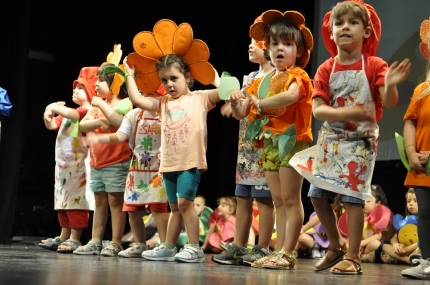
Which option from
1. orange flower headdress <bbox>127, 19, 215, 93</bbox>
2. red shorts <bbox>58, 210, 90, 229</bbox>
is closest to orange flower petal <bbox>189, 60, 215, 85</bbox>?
orange flower headdress <bbox>127, 19, 215, 93</bbox>

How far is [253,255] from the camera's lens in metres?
3.11

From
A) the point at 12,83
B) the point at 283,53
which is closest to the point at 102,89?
the point at 283,53

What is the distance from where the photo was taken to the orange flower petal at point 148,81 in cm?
343

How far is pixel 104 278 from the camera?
211 centimetres

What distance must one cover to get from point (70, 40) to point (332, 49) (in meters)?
3.95

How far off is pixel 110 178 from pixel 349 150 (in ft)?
5.39

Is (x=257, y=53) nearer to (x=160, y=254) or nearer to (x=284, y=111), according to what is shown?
(x=284, y=111)

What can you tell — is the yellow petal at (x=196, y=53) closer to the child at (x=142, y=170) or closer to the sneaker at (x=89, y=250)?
the child at (x=142, y=170)

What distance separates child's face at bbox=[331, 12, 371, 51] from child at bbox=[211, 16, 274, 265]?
71cm

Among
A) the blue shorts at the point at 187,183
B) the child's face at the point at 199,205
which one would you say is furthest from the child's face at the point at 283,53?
the child's face at the point at 199,205

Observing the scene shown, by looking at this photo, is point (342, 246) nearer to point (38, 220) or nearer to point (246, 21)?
point (246, 21)

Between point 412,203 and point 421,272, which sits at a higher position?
point 412,203

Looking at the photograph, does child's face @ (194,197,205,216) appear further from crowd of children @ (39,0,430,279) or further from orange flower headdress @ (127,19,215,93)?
orange flower headdress @ (127,19,215,93)

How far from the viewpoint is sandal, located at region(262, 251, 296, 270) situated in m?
2.72
